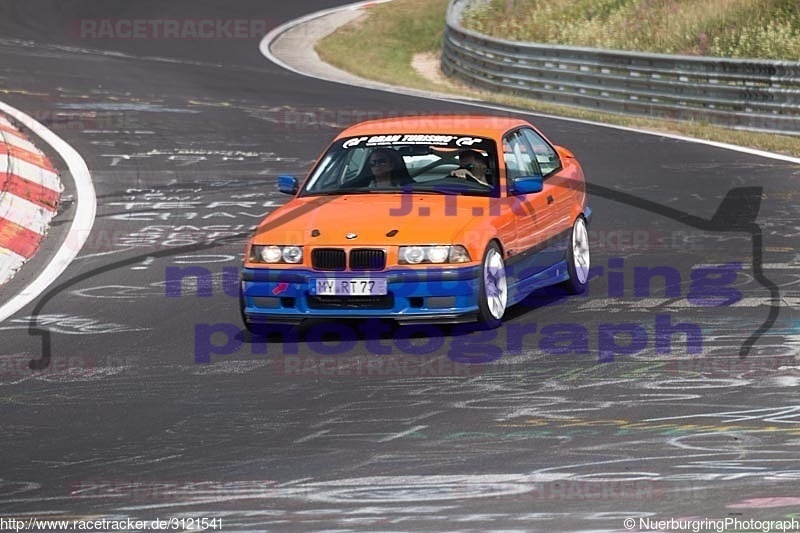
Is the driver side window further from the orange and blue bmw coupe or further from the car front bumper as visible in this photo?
the car front bumper

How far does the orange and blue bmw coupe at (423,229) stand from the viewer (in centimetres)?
988

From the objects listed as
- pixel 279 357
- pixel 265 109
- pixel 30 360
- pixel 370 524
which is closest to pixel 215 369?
pixel 279 357

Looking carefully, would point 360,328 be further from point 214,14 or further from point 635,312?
point 214,14

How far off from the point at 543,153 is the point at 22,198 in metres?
5.41

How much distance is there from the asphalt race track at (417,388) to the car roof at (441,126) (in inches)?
52.0

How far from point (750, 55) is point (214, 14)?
1673 cm

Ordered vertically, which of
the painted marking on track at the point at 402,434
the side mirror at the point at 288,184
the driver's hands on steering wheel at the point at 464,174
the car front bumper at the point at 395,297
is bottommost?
the painted marking on track at the point at 402,434

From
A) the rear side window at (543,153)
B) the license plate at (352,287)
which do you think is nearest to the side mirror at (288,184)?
the license plate at (352,287)

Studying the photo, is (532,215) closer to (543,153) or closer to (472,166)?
(472,166)

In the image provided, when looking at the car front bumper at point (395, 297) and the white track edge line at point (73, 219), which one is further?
Result: the white track edge line at point (73, 219)

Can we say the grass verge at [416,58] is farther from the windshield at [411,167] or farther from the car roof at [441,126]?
the windshield at [411,167]

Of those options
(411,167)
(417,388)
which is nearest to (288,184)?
(411,167)

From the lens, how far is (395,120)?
11.7 m

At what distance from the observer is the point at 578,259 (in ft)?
38.0
